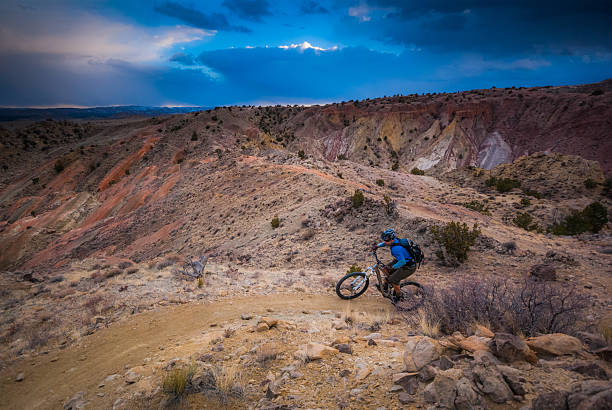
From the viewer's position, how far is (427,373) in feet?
10.1

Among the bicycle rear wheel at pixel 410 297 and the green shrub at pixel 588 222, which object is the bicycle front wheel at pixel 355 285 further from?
the green shrub at pixel 588 222

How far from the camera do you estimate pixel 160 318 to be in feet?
22.3

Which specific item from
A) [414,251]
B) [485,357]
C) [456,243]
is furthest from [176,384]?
[456,243]

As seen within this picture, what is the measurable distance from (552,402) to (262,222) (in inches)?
549

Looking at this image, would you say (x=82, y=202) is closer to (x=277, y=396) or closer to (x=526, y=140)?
(x=277, y=396)

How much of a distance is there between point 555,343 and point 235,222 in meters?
15.1

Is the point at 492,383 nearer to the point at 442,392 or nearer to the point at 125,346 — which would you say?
the point at 442,392

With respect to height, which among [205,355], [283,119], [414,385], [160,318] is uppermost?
[283,119]

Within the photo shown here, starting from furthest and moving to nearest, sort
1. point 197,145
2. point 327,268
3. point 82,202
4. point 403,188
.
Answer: point 197,145 < point 82,202 < point 403,188 < point 327,268

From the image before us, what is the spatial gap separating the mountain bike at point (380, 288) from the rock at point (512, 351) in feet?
11.1

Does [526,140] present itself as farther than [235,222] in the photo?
Yes

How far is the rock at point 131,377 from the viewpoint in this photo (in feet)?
13.8

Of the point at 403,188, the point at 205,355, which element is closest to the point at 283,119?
the point at 403,188

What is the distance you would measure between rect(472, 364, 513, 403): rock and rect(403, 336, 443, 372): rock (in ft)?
1.75
